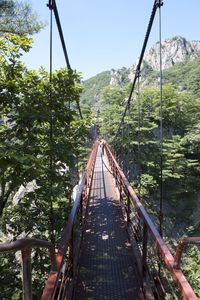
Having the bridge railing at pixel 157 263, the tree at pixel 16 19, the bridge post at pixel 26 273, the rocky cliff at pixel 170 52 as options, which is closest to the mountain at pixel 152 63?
the rocky cliff at pixel 170 52

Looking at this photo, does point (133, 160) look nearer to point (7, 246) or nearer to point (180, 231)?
point (180, 231)

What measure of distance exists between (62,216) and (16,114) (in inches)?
74.2

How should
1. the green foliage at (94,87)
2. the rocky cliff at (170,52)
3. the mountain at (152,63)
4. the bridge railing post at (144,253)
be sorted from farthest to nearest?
1. the rocky cliff at (170,52)
2. the green foliage at (94,87)
3. the mountain at (152,63)
4. the bridge railing post at (144,253)

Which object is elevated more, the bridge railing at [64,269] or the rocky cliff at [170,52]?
the rocky cliff at [170,52]

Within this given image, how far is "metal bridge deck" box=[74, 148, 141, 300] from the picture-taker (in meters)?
3.07

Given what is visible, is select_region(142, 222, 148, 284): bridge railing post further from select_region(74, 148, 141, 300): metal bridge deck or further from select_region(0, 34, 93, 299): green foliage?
select_region(0, 34, 93, 299): green foliage

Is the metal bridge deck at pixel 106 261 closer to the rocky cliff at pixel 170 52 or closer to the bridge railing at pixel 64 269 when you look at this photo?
the bridge railing at pixel 64 269

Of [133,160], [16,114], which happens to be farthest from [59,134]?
[133,160]

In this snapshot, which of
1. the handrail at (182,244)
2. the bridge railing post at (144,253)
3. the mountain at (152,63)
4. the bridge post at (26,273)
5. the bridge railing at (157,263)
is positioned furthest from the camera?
the mountain at (152,63)

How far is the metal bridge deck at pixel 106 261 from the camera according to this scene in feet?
10.1

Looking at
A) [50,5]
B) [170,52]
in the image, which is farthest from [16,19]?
[170,52]

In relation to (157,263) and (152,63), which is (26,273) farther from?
(152,63)

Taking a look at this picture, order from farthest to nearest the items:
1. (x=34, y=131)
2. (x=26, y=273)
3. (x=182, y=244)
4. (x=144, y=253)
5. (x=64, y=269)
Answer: (x=34, y=131) < (x=144, y=253) < (x=64, y=269) < (x=182, y=244) < (x=26, y=273)

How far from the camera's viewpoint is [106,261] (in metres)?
3.83
